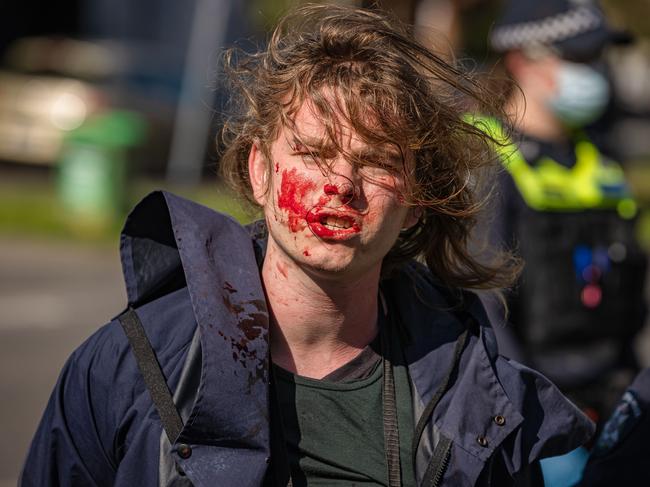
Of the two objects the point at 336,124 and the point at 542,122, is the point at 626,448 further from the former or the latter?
the point at 542,122

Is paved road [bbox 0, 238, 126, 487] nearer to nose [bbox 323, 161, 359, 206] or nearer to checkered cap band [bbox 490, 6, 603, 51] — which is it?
checkered cap band [bbox 490, 6, 603, 51]

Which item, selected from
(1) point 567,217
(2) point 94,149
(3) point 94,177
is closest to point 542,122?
(1) point 567,217

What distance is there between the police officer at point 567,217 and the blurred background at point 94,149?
581 mm

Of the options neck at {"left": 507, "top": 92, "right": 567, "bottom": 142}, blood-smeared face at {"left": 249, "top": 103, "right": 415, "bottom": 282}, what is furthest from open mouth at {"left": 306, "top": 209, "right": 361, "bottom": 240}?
neck at {"left": 507, "top": 92, "right": 567, "bottom": 142}

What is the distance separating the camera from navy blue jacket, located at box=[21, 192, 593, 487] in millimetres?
2031

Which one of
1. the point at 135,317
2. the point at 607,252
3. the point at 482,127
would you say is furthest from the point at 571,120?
the point at 135,317

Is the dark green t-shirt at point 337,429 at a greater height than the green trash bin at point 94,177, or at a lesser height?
greater

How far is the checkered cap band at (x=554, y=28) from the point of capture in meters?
3.92

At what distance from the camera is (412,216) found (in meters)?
2.32

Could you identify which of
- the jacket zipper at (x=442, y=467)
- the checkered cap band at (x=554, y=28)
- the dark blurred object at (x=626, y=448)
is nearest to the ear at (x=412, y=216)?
the jacket zipper at (x=442, y=467)

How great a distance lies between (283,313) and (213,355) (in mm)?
233

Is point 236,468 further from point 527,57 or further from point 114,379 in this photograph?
point 527,57

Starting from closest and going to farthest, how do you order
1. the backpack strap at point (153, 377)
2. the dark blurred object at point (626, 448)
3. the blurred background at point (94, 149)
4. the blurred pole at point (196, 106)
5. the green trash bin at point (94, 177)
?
the backpack strap at point (153, 377)
the dark blurred object at point (626, 448)
the blurred background at point (94, 149)
the green trash bin at point (94, 177)
the blurred pole at point (196, 106)

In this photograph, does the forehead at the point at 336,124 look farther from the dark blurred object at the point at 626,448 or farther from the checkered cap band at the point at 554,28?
the checkered cap band at the point at 554,28
